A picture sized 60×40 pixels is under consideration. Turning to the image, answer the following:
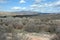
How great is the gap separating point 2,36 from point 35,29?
13.6 meters

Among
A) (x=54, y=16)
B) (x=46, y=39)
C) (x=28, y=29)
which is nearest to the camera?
(x=46, y=39)

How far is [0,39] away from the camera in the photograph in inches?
610

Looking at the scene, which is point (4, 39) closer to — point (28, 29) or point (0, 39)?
point (0, 39)

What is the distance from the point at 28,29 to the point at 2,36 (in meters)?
13.2

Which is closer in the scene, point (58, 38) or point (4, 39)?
point (4, 39)

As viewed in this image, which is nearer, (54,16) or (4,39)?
(4,39)

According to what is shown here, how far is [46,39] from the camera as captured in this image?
68.7ft

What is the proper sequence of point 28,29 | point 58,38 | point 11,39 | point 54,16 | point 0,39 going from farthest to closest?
1. point 54,16
2. point 28,29
3. point 58,38
4. point 11,39
5. point 0,39

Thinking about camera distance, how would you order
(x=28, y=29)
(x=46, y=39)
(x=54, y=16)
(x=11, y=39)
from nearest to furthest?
(x=11, y=39)
(x=46, y=39)
(x=28, y=29)
(x=54, y=16)

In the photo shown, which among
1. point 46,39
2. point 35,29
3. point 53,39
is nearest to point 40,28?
point 35,29

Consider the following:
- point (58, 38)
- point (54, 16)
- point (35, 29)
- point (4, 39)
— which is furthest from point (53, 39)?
point (54, 16)

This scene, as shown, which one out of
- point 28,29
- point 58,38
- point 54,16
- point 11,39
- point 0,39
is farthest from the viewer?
point 54,16

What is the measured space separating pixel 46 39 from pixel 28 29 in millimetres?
8647

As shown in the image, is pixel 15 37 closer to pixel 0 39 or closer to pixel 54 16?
pixel 0 39
